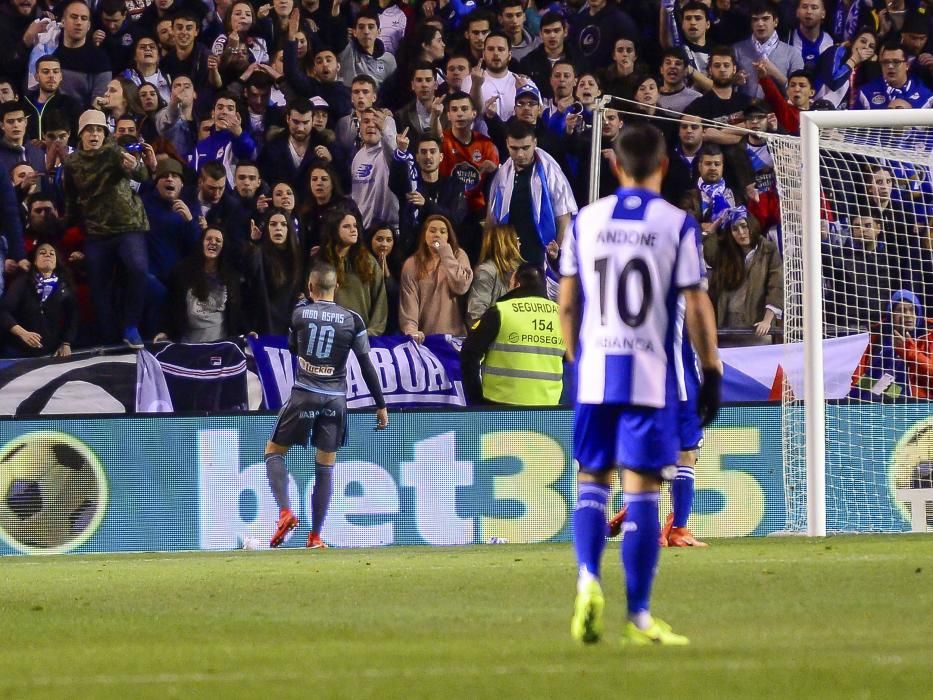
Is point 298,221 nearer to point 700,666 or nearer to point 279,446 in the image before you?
point 279,446

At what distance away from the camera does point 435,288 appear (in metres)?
13.4

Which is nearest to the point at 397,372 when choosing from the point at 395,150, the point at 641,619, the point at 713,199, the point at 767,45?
the point at 395,150

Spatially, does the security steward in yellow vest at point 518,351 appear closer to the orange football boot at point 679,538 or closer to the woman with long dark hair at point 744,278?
the woman with long dark hair at point 744,278

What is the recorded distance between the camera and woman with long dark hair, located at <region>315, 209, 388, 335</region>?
13430mm

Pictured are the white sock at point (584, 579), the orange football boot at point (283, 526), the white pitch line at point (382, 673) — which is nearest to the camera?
the white pitch line at point (382, 673)

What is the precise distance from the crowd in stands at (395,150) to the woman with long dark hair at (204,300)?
21 millimetres

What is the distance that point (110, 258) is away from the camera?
13484 millimetres

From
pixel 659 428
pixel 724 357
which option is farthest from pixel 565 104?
pixel 659 428

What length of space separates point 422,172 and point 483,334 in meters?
2.51

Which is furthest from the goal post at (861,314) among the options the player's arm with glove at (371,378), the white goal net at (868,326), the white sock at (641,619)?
the white sock at (641,619)

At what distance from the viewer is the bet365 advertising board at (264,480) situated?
11.9 metres

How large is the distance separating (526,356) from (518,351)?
80 mm

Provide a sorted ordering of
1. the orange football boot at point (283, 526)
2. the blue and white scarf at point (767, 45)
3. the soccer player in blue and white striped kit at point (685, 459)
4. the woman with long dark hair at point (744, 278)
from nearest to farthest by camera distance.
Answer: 1. the soccer player in blue and white striped kit at point (685, 459)
2. the orange football boot at point (283, 526)
3. the woman with long dark hair at point (744, 278)
4. the blue and white scarf at point (767, 45)

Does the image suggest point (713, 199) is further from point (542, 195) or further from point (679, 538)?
point (679, 538)
